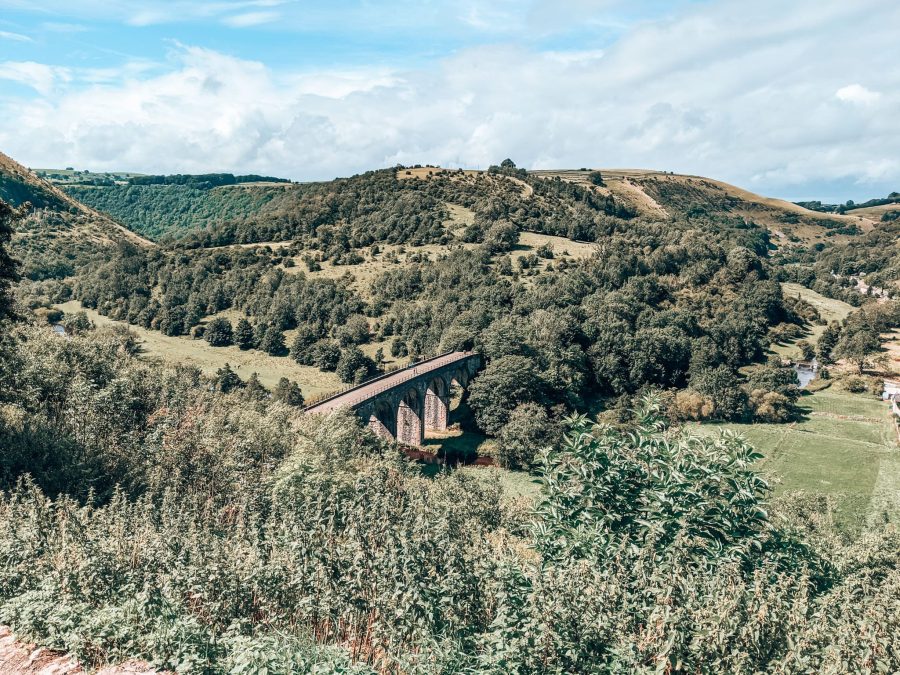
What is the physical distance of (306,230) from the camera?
115438mm

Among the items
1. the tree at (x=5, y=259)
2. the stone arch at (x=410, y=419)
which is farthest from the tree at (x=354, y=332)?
the tree at (x=5, y=259)

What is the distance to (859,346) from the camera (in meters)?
74.6

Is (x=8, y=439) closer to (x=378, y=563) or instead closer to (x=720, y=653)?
(x=378, y=563)

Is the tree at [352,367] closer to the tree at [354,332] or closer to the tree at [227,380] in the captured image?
the tree at [354,332]

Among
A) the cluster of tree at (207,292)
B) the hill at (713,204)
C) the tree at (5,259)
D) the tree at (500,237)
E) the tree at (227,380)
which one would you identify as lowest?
the tree at (227,380)

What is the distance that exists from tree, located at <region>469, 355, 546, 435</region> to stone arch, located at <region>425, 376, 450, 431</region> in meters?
3.78

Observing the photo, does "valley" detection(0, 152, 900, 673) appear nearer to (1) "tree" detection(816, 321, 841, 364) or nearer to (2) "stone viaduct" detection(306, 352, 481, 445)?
(2) "stone viaduct" detection(306, 352, 481, 445)

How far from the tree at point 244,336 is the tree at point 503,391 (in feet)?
124

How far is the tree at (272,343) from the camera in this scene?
7756 cm

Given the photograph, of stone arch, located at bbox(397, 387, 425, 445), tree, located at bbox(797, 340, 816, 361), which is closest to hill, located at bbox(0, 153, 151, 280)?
stone arch, located at bbox(397, 387, 425, 445)

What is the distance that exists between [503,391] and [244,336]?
139ft

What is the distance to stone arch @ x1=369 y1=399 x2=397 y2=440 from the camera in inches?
1937

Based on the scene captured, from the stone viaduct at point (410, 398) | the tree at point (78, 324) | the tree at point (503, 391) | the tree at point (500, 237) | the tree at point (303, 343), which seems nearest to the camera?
the stone viaduct at point (410, 398)

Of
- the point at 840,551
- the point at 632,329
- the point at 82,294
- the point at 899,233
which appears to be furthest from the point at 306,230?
the point at 899,233
